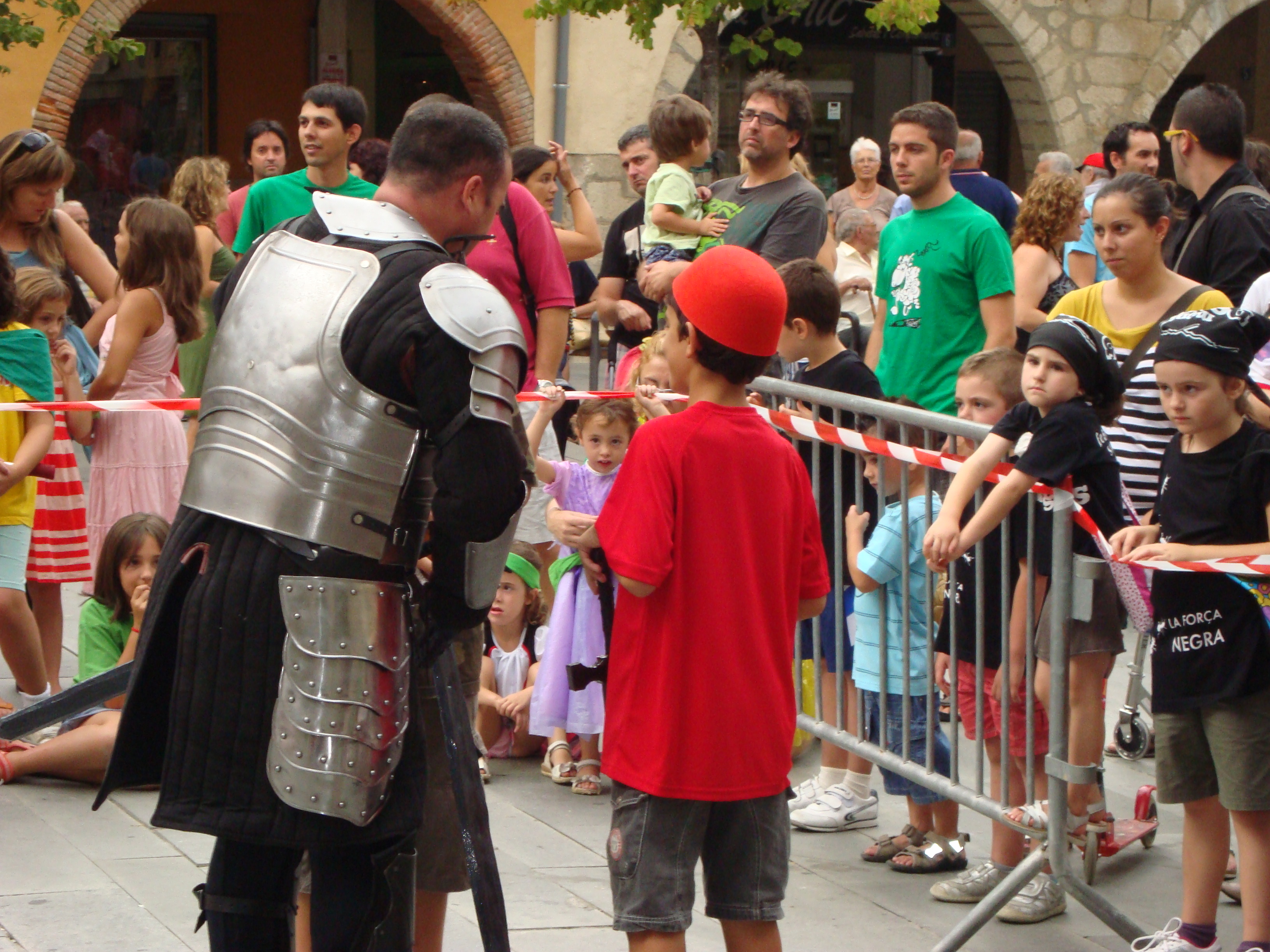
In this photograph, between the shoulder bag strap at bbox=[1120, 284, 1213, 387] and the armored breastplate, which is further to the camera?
the shoulder bag strap at bbox=[1120, 284, 1213, 387]

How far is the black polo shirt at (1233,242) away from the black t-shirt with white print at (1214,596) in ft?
5.43

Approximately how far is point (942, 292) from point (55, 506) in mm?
3185

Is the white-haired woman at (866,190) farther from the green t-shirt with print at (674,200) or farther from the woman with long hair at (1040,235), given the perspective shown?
the green t-shirt with print at (674,200)

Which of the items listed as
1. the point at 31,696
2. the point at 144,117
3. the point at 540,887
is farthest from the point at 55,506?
the point at 144,117

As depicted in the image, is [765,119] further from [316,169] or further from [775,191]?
[316,169]

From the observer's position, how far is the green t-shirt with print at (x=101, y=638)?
5.28 meters

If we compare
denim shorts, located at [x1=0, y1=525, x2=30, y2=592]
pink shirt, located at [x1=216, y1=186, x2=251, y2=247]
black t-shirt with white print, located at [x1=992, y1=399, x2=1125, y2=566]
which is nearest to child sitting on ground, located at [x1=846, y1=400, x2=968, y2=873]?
black t-shirt with white print, located at [x1=992, y1=399, x2=1125, y2=566]

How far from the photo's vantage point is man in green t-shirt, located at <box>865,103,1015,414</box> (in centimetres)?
582

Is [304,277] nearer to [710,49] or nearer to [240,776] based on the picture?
[240,776]

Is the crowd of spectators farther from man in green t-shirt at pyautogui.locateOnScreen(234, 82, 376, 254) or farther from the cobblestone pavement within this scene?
the cobblestone pavement

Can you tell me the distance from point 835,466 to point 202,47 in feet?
50.8

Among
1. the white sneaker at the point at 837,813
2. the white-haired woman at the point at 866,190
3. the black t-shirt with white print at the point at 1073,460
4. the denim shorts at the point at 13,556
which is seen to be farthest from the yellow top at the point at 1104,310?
the white-haired woman at the point at 866,190

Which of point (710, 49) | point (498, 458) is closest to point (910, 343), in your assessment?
point (498, 458)

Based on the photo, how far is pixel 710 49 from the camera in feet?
44.1
